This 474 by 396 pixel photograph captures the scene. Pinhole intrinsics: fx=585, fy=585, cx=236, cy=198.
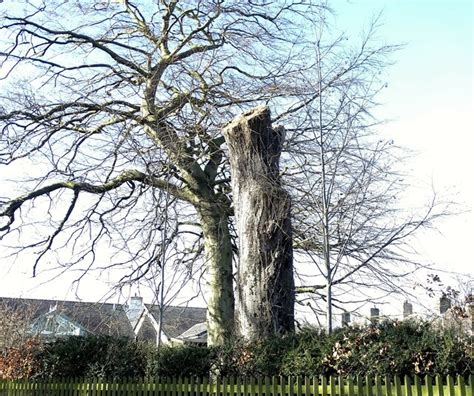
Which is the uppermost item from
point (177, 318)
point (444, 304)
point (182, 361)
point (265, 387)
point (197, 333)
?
point (197, 333)

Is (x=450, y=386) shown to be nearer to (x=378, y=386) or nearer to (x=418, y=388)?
(x=418, y=388)

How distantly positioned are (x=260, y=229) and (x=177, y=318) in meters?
7.66

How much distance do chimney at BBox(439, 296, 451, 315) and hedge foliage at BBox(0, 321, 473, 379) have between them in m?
1.89

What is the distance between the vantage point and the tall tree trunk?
9078 mm

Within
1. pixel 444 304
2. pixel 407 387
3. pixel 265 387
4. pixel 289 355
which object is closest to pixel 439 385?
pixel 407 387

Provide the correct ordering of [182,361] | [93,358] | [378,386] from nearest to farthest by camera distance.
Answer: [378,386]
[182,361]
[93,358]

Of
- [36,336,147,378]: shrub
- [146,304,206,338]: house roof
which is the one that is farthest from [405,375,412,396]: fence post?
[146,304,206,338]: house roof

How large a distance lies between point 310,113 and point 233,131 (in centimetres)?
253

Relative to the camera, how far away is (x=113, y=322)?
14.2 meters

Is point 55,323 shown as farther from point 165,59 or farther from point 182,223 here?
point 165,59

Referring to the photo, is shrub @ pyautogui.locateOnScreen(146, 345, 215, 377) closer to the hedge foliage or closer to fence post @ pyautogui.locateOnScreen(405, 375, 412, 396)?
the hedge foliage

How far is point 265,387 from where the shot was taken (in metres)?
6.80

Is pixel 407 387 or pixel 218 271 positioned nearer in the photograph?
pixel 407 387

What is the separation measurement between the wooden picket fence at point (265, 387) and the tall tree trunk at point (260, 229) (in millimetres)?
1395
